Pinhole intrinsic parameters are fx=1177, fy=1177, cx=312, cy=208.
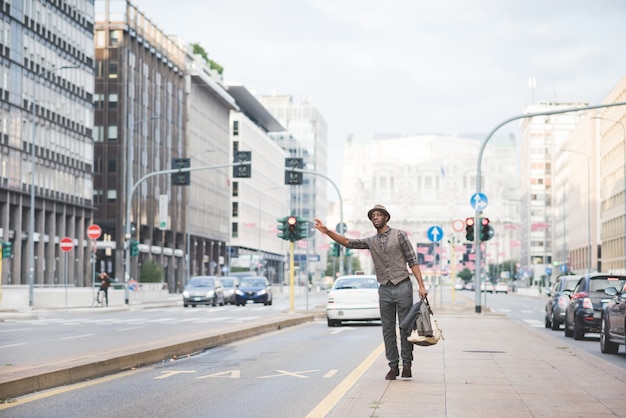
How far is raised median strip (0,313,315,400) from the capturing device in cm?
1233

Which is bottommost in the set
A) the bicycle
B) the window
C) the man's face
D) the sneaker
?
the bicycle

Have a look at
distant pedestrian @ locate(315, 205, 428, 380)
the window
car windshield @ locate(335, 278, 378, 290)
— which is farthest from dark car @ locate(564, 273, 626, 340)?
the window

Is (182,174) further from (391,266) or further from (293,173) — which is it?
(391,266)

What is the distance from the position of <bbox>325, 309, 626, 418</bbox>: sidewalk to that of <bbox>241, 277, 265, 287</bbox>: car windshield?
4232cm

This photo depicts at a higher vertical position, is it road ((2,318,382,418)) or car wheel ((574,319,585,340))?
road ((2,318,382,418))

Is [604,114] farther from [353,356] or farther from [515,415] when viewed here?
[515,415]

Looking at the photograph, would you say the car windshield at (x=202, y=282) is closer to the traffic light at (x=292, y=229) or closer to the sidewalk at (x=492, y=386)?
the traffic light at (x=292, y=229)

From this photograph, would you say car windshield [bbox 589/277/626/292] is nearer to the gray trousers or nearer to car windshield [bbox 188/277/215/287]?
the gray trousers

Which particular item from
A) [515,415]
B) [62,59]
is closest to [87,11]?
[62,59]

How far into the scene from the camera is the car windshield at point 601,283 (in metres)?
25.9

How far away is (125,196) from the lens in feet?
305

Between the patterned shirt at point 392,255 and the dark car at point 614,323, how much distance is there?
7.92 meters

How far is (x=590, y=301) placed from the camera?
2552 centimetres

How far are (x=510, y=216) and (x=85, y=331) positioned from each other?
17115cm
